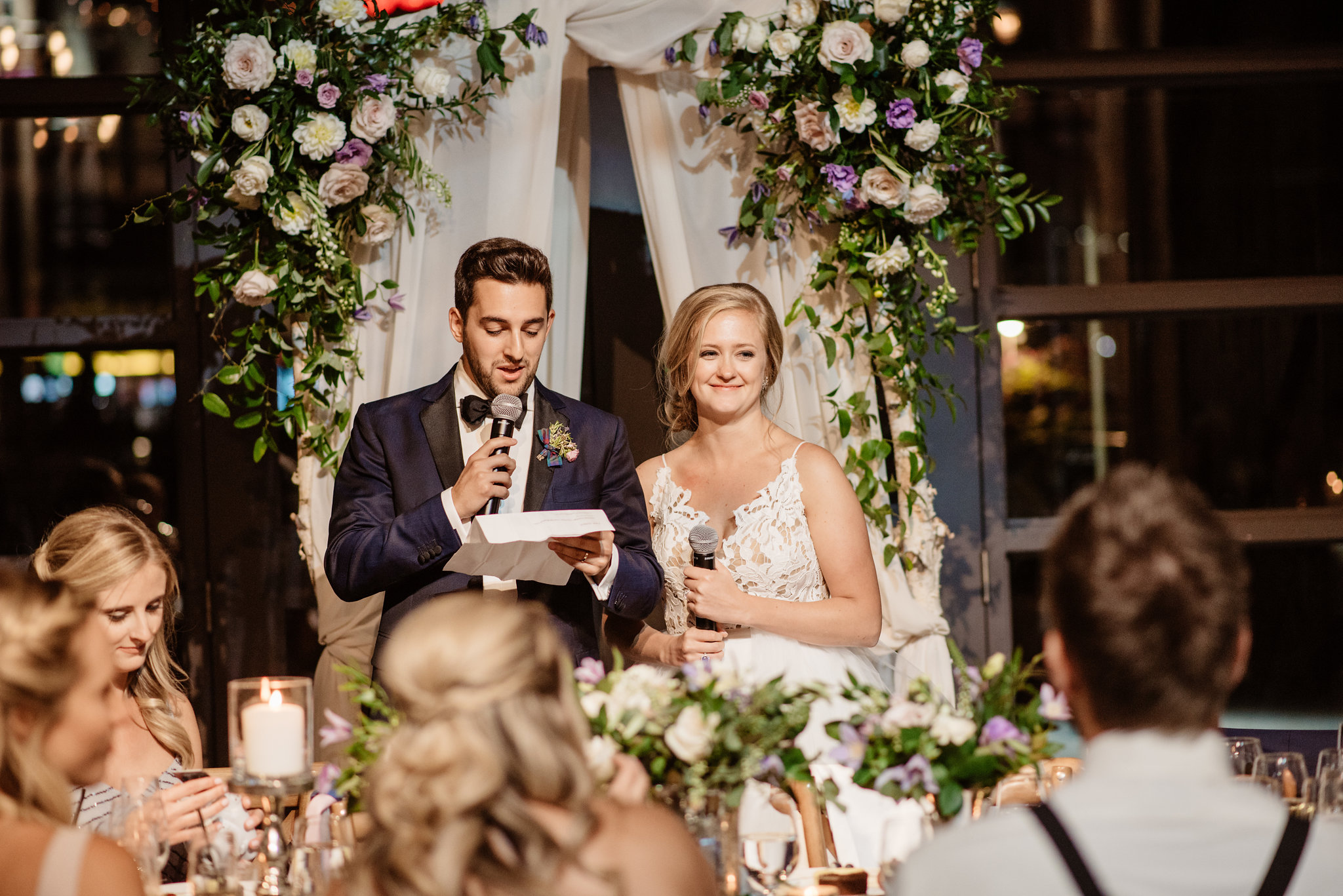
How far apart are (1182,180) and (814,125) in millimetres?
1637

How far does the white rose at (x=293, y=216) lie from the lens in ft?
10.0

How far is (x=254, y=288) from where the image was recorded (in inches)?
121

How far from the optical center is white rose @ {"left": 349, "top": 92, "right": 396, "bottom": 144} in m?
3.04

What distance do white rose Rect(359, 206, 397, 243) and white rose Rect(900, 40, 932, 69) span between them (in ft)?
4.57

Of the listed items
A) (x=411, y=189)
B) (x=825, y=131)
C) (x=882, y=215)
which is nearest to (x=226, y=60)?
(x=411, y=189)

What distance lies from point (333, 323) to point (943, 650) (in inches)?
74.0

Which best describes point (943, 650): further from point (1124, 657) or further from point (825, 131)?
point (1124, 657)

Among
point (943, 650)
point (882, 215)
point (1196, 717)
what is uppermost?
point (882, 215)

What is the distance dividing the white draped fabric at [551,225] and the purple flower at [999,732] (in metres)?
1.62

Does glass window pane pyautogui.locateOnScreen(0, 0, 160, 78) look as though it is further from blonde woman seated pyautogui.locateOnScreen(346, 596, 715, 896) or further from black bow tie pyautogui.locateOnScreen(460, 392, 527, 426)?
blonde woman seated pyautogui.locateOnScreen(346, 596, 715, 896)

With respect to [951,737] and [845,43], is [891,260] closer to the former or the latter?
[845,43]

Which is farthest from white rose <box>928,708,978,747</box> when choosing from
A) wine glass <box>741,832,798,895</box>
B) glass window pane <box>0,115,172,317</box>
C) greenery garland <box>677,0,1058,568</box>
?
glass window pane <box>0,115,172,317</box>

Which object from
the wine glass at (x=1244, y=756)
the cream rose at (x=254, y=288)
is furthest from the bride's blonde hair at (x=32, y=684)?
the wine glass at (x=1244, y=756)

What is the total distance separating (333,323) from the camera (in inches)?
126
